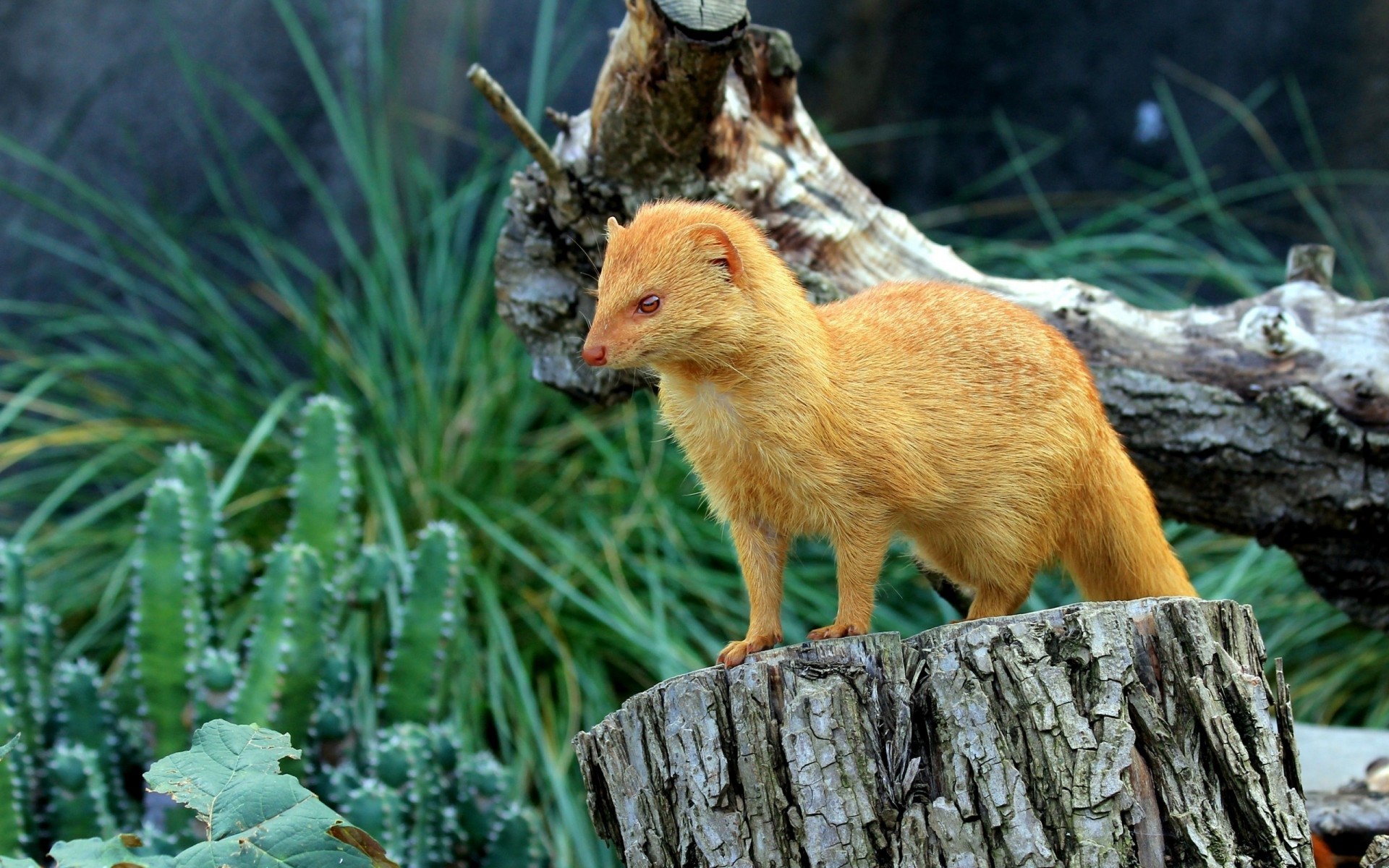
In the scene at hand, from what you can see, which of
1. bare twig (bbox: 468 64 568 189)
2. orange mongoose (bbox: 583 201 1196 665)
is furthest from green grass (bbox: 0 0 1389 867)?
orange mongoose (bbox: 583 201 1196 665)

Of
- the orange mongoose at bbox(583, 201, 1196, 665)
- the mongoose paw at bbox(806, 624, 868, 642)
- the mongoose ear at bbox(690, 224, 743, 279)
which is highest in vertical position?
the mongoose ear at bbox(690, 224, 743, 279)

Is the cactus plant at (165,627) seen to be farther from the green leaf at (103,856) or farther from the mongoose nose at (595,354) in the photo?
the mongoose nose at (595,354)

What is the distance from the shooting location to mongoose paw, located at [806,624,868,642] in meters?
1.69

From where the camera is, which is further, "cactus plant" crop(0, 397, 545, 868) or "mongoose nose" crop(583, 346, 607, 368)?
"cactus plant" crop(0, 397, 545, 868)

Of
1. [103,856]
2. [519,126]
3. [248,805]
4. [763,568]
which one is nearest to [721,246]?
[763,568]

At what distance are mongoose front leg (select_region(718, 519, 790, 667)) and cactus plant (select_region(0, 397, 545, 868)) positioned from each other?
1.31m

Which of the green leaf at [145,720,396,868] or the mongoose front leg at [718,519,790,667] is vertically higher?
the mongoose front leg at [718,519,790,667]

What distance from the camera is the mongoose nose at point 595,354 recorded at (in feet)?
5.34

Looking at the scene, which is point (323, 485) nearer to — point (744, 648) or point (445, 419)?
point (445, 419)

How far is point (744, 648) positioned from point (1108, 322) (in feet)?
4.22

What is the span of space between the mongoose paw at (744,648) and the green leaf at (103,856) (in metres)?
0.76

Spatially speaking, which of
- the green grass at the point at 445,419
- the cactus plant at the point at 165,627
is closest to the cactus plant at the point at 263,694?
the cactus plant at the point at 165,627

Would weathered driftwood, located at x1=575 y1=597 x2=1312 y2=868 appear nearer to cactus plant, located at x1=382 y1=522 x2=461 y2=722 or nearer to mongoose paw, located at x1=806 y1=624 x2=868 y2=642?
mongoose paw, located at x1=806 y1=624 x2=868 y2=642

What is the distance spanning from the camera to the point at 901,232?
2648mm
